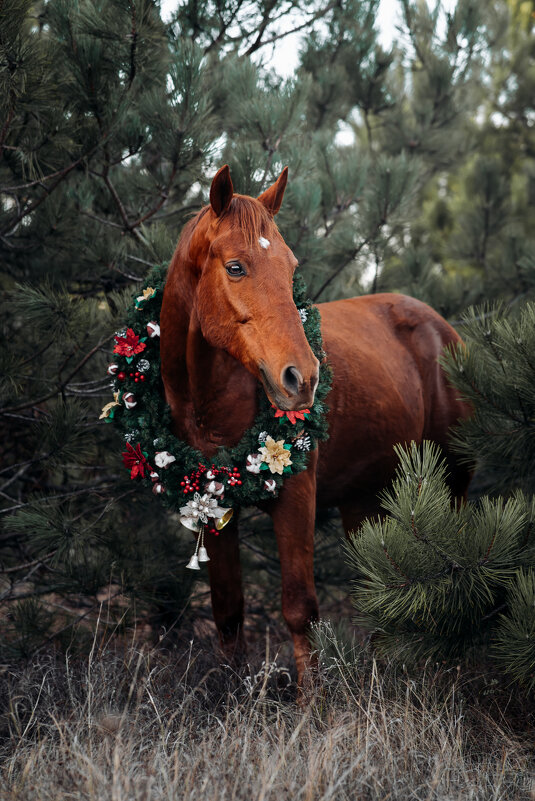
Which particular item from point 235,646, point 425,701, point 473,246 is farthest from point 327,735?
point 473,246

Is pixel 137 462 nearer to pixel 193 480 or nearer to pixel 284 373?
pixel 193 480

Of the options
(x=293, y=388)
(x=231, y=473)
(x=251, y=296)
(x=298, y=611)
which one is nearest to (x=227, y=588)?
(x=298, y=611)

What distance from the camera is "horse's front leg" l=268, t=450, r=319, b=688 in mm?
2529

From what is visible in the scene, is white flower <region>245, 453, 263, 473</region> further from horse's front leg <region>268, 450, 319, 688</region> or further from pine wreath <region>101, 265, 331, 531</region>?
horse's front leg <region>268, 450, 319, 688</region>

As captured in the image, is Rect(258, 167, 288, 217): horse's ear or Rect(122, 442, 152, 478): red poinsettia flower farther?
Rect(122, 442, 152, 478): red poinsettia flower

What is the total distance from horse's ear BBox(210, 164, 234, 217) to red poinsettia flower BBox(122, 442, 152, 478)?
0.89 meters

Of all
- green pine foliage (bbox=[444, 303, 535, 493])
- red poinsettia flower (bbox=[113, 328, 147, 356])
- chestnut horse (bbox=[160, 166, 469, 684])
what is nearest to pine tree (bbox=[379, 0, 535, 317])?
chestnut horse (bbox=[160, 166, 469, 684])

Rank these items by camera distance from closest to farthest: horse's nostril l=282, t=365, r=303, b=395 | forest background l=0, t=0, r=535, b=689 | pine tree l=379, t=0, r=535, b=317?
1. horse's nostril l=282, t=365, r=303, b=395
2. forest background l=0, t=0, r=535, b=689
3. pine tree l=379, t=0, r=535, b=317

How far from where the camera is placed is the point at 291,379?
197cm

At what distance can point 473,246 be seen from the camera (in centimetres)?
647

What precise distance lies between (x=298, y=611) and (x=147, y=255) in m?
1.77

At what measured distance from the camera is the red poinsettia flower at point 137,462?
255 cm

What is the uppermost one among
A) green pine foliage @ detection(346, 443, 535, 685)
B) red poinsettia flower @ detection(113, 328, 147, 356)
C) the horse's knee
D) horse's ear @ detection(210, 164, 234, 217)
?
horse's ear @ detection(210, 164, 234, 217)

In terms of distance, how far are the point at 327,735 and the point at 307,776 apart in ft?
0.57
